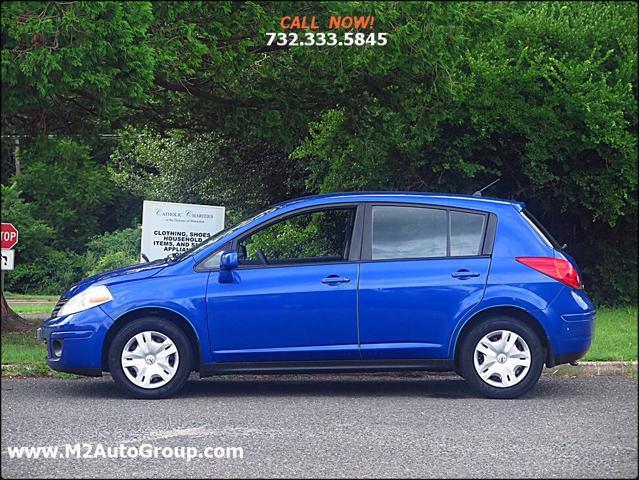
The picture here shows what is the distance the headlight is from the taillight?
11.8 ft

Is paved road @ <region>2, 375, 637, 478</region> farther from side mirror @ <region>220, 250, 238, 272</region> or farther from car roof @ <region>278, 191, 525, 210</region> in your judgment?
car roof @ <region>278, 191, 525, 210</region>

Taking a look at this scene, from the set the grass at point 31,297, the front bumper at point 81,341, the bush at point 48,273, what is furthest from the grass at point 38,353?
the bush at point 48,273

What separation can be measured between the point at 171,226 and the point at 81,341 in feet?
12.9

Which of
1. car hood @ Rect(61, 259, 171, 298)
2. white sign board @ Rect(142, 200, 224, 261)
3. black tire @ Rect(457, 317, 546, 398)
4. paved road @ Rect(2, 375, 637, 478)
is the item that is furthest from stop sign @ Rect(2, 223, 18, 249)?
black tire @ Rect(457, 317, 546, 398)

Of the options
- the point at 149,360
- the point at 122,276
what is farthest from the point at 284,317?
the point at 122,276

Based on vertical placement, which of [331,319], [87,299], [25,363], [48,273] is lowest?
[25,363]

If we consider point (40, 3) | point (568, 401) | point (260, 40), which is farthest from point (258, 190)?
point (568, 401)

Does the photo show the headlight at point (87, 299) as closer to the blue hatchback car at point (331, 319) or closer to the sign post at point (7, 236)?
the blue hatchback car at point (331, 319)

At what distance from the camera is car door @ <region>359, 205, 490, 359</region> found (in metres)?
9.02

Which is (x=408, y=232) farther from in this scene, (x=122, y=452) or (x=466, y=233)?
(x=122, y=452)

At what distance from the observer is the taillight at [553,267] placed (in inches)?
361

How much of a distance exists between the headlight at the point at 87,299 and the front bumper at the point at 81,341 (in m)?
0.05

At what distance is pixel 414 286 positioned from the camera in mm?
9039

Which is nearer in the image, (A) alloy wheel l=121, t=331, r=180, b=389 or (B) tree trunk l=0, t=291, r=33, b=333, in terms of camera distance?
(A) alloy wheel l=121, t=331, r=180, b=389
